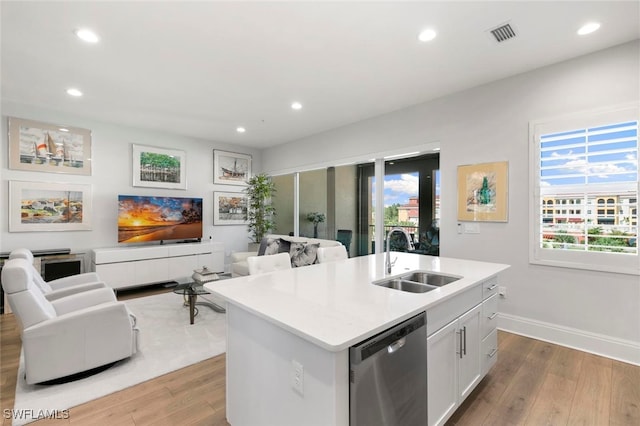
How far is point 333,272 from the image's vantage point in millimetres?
2248

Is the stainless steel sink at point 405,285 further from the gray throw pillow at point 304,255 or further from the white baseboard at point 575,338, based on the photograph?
the gray throw pillow at point 304,255

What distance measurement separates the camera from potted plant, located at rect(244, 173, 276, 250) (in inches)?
248

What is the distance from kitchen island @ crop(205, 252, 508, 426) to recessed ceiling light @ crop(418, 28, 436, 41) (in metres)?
2.00

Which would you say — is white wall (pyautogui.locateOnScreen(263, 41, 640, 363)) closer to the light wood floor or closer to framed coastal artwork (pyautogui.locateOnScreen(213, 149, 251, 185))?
the light wood floor

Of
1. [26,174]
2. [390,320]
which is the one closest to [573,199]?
[390,320]

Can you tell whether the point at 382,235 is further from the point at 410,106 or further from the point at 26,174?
the point at 26,174

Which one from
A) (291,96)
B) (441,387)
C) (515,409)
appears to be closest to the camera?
(441,387)

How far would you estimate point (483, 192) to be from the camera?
11.4ft

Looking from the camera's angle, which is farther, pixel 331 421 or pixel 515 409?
pixel 515 409

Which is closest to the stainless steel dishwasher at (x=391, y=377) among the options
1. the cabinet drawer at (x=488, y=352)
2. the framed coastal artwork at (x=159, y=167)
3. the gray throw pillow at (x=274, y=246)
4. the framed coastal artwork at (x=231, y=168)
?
the cabinet drawer at (x=488, y=352)

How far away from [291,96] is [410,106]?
1.70 m

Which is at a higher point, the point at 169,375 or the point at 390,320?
the point at 390,320

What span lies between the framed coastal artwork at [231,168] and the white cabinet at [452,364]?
5.58 m

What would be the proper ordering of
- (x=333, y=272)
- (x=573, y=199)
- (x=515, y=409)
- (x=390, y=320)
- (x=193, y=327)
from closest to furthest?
(x=390, y=320) → (x=515, y=409) → (x=333, y=272) → (x=573, y=199) → (x=193, y=327)
